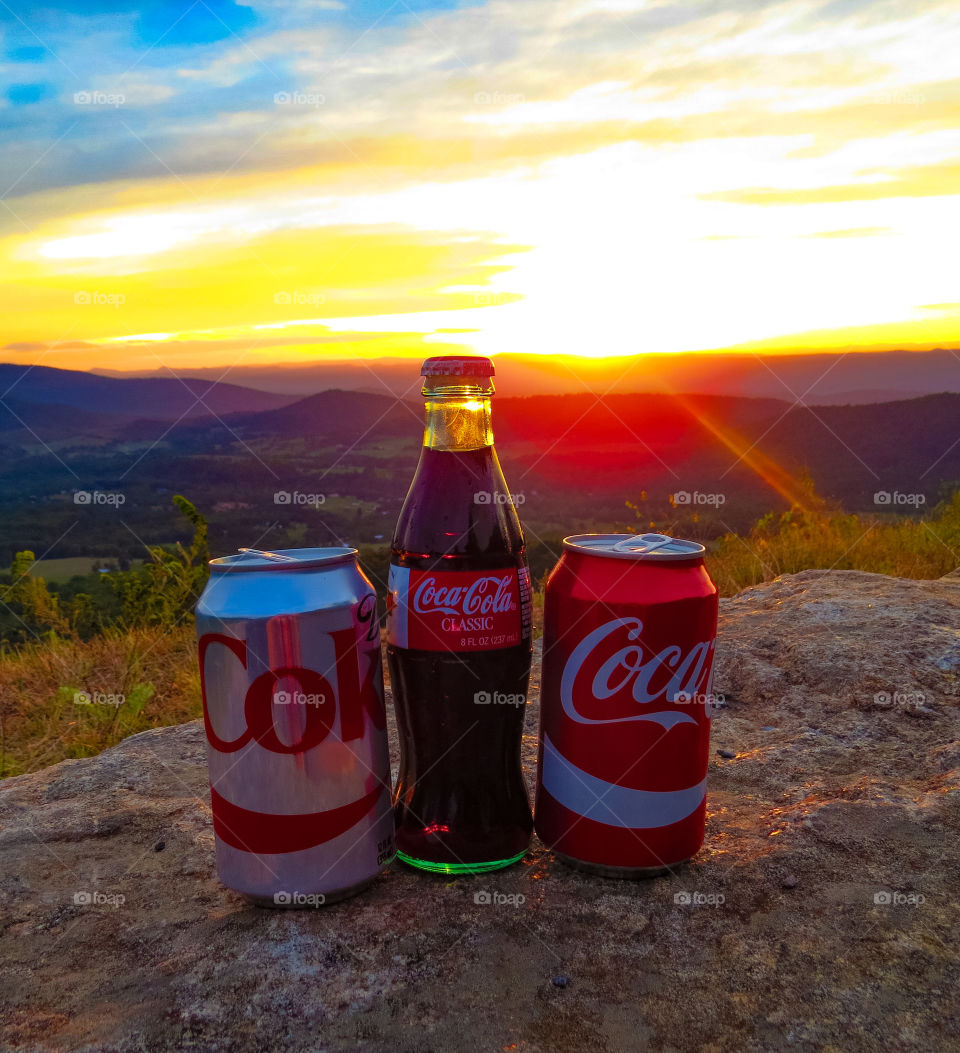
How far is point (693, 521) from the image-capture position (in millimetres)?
7988

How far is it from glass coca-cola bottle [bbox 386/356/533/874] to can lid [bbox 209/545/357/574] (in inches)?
8.3

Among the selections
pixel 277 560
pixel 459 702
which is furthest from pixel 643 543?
pixel 277 560

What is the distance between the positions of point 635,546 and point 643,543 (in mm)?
27

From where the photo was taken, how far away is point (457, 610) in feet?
7.03

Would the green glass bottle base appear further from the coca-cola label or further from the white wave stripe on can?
the coca-cola label

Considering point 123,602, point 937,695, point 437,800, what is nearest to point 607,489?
point 123,602

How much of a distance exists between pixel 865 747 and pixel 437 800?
1728mm

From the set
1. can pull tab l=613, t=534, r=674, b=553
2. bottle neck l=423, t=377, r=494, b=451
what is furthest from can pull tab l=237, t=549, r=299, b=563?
can pull tab l=613, t=534, r=674, b=553

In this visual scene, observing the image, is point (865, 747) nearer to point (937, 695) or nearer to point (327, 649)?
point (937, 695)

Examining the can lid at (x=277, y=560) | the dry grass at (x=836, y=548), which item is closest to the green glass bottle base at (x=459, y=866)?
the can lid at (x=277, y=560)

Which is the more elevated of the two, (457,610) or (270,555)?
(270,555)

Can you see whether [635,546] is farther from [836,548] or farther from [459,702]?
[836,548]

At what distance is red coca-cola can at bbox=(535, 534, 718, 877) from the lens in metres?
2.08

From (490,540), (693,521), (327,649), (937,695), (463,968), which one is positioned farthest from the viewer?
(693,521)
